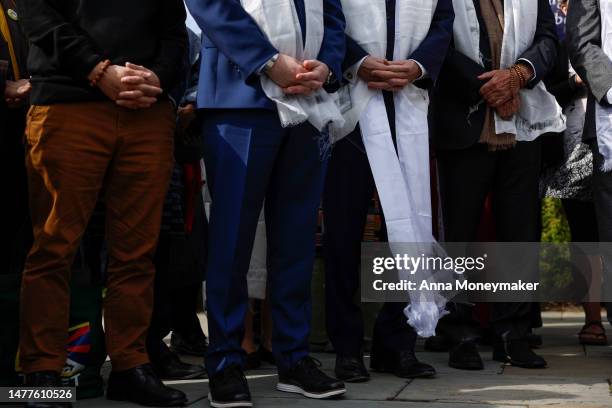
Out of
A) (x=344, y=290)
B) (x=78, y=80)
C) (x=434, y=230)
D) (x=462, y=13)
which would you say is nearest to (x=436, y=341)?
(x=434, y=230)

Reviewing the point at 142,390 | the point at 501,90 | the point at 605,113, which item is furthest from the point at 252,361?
the point at 605,113

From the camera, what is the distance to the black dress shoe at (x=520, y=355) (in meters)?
4.46

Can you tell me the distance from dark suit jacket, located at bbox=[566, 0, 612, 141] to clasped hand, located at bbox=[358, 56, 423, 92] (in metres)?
1.01

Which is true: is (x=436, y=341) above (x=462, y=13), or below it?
below

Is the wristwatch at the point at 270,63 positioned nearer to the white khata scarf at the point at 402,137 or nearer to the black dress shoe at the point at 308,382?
the white khata scarf at the point at 402,137

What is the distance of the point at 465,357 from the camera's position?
4473mm

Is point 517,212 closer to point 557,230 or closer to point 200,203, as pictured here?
point 200,203

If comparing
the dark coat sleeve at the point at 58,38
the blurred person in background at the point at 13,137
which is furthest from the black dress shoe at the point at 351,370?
the dark coat sleeve at the point at 58,38

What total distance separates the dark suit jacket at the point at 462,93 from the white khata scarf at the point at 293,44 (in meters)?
0.87

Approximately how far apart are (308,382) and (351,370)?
0.42 m

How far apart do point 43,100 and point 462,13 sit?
195cm

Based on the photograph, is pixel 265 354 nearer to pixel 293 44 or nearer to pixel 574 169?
pixel 293 44

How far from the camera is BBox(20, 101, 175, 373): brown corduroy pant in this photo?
11.2 ft

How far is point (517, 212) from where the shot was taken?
4582 mm
